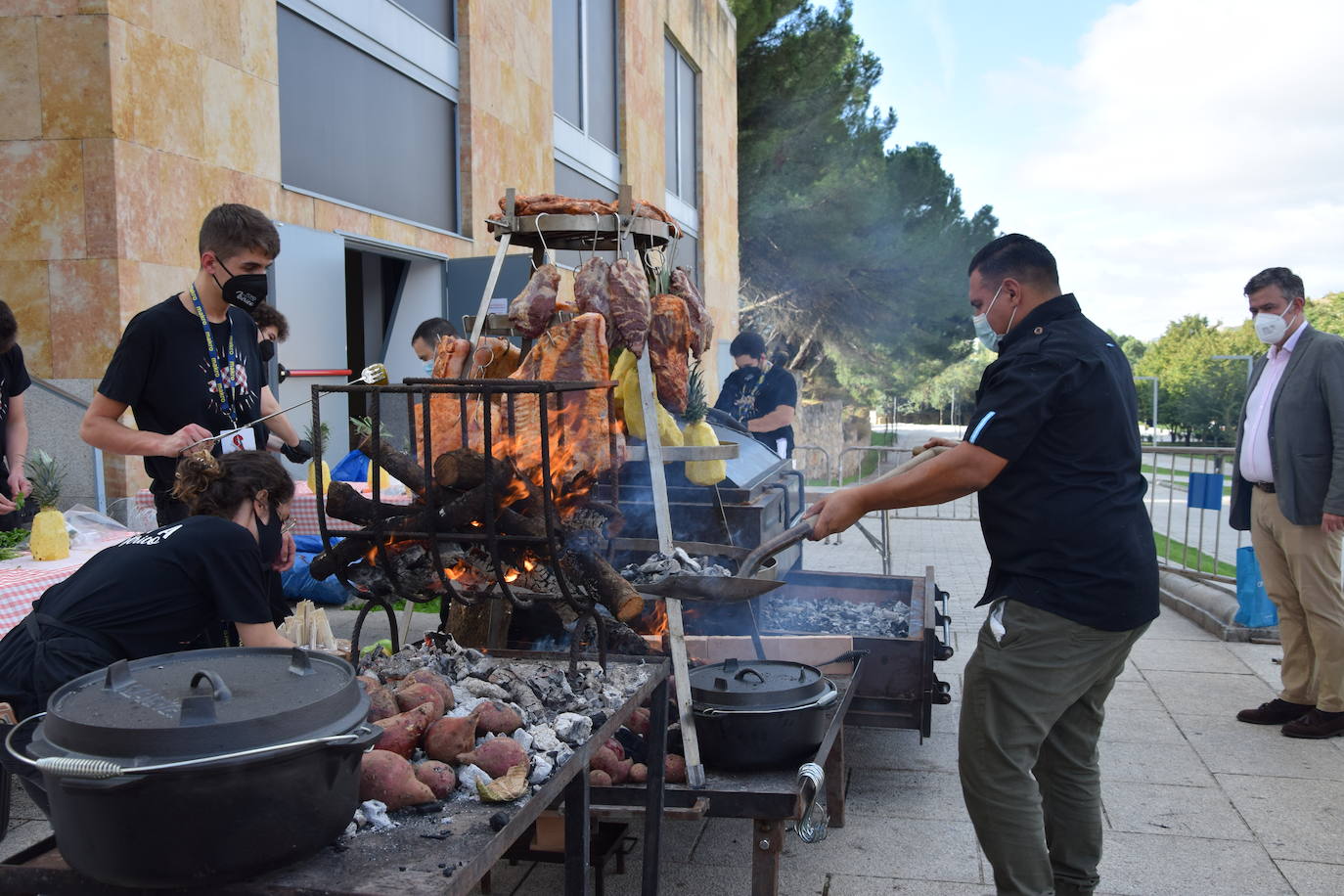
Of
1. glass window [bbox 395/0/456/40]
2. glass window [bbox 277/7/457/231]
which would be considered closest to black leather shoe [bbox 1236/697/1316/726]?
glass window [bbox 277/7/457/231]

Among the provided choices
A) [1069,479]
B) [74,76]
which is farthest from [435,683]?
[74,76]

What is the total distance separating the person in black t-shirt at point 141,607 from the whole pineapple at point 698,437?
2.23 m

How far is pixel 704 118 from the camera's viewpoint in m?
20.4

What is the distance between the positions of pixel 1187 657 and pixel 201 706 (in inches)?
268

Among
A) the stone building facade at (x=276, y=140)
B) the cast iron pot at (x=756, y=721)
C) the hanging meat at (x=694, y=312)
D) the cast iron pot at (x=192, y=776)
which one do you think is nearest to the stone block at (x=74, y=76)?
the stone building facade at (x=276, y=140)

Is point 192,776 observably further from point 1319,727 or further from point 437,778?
point 1319,727

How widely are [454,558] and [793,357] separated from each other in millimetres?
32630

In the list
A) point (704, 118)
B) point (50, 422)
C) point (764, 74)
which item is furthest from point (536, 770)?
point (764, 74)

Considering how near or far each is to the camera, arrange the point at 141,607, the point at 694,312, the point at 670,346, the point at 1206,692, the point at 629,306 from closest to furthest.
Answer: the point at 141,607, the point at 629,306, the point at 670,346, the point at 694,312, the point at 1206,692

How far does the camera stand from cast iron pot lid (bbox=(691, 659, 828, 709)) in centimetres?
331

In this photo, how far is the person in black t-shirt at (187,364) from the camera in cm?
356

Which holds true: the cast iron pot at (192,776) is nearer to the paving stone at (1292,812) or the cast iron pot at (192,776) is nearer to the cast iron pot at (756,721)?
the cast iron pot at (756,721)

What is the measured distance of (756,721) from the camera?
128 inches

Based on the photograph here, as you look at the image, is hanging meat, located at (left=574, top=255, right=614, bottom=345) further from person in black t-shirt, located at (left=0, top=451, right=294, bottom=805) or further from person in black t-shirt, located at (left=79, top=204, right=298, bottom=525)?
person in black t-shirt, located at (left=0, top=451, right=294, bottom=805)
